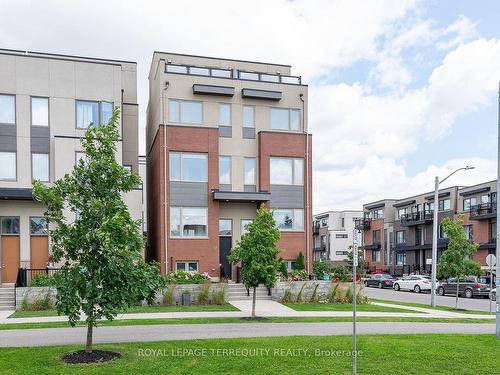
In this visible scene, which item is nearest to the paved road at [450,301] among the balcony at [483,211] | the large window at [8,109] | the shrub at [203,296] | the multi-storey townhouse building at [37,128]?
the balcony at [483,211]

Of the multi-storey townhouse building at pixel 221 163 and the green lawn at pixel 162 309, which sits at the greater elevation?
the multi-storey townhouse building at pixel 221 163

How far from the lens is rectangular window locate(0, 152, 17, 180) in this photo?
24078mm

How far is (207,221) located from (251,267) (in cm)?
953

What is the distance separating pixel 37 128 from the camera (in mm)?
24672

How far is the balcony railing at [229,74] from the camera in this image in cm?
2763

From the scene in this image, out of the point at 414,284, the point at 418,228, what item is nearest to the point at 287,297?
the point at 414,284

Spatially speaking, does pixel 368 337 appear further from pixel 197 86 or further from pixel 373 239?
pixel 373 239

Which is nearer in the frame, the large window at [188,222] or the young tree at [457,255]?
the young tree at [457,255]

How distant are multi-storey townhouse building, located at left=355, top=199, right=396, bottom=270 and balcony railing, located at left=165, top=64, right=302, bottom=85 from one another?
40.8 metres

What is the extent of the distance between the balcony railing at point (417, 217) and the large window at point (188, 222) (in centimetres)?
3868

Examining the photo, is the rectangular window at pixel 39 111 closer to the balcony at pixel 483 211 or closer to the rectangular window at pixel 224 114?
the rectangular window at pixel 224 114

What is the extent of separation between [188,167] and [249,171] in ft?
12.2

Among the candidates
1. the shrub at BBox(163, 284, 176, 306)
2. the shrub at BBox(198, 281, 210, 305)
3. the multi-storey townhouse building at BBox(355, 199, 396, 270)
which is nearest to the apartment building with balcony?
the multi-storey townhouse building at BBox(355, 199, 396, 270)

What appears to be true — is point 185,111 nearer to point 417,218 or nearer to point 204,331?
point 204,331
